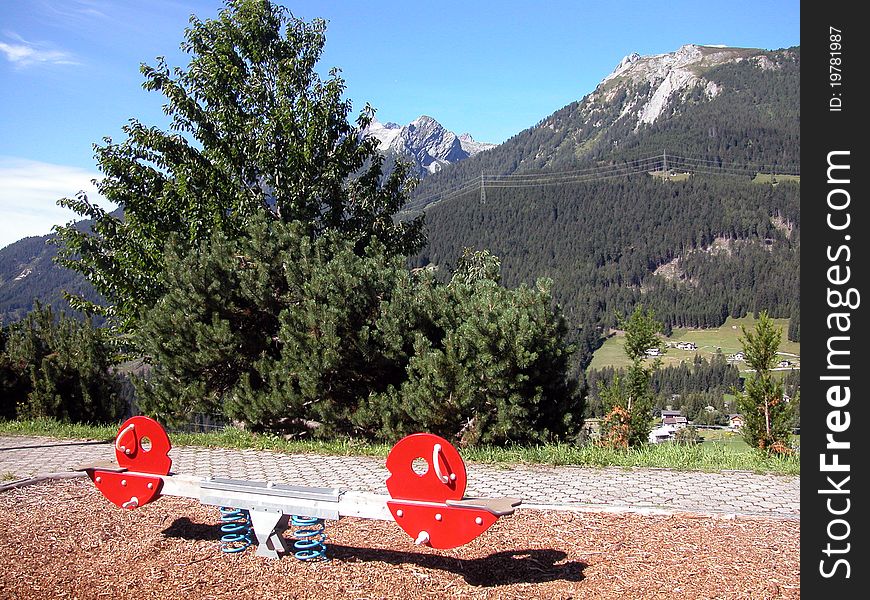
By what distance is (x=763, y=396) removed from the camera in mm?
10836

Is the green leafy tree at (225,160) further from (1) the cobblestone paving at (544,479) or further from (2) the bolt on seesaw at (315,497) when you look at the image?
(2) the bolt on seesaw at (315,497)

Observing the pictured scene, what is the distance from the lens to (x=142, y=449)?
567cm

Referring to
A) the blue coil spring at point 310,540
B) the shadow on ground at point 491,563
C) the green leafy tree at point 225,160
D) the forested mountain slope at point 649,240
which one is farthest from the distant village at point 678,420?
the forested mountain slope at point 649,240

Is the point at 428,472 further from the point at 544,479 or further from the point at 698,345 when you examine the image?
the point at 698,345

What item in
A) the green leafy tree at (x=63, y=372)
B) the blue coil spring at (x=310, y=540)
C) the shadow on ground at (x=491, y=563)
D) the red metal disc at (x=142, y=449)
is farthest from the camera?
the green leafy tree at (x=63, y=372)

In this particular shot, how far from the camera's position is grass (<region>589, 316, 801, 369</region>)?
409ft

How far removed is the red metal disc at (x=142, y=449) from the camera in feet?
18.2

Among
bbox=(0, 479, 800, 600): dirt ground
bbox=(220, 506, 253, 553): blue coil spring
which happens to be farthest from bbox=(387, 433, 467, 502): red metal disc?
bbox=(220, 506, 253, 553): blue coil spring

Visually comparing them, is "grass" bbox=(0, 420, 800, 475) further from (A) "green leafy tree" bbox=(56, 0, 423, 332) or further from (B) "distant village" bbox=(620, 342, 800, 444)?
(A) "green leafy tree" bbox=(56, 0, 423, 332)

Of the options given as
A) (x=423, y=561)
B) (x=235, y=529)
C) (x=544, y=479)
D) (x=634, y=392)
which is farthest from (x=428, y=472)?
(x=634, y=392)

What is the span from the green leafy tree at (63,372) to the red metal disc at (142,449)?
9244 millimetres

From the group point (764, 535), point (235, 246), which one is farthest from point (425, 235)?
point (764, 535)

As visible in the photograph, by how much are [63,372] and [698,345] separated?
13504 cm

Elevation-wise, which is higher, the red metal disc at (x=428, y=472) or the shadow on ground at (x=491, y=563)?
the red metal disc at (x=428, y=472)
